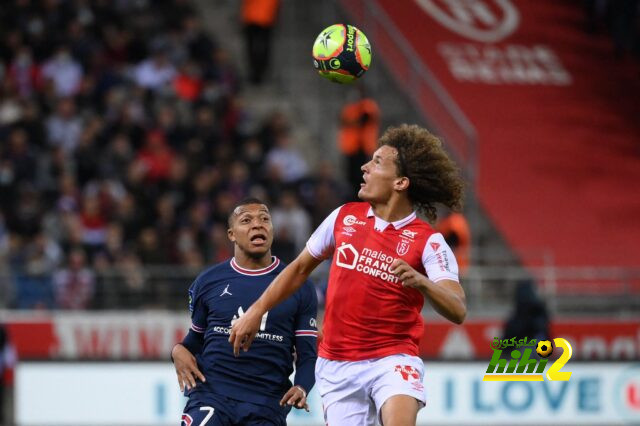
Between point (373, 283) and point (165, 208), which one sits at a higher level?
point (165, 208)

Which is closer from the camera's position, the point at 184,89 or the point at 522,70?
the point at 184,89

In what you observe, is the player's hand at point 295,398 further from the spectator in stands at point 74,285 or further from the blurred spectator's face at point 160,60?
the blurred spectator's face at point 160,60

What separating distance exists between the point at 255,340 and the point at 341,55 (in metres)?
2.08

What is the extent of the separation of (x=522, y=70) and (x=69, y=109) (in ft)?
25.6

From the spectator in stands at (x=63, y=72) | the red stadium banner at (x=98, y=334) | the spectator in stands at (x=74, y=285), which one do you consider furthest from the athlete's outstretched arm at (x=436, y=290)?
the spectator in stands at (x=63, y=72)

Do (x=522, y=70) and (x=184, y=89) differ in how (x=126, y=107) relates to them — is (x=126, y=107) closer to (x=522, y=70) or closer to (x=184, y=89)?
(x=184, y=89)

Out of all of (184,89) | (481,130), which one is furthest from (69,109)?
(481,130)

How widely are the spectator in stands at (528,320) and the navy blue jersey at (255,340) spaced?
5.84 metres

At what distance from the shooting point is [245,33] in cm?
2003

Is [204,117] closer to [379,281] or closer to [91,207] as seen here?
[91,207]

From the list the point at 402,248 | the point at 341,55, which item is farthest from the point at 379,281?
the point at 341,55

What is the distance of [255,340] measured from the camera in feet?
24.0

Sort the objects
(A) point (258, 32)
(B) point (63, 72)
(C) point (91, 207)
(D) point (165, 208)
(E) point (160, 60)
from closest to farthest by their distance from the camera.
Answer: (C) point (91, 207), (D) point (165, 208), (B) point (63, 72), (E) point (160, 60), (A) point (258, 32)

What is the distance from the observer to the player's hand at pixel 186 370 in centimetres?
727
